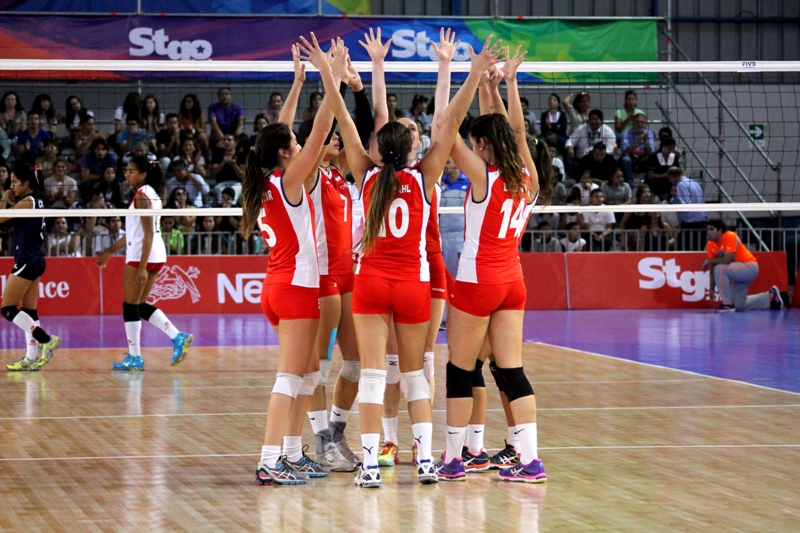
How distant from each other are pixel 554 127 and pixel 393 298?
1184 cm

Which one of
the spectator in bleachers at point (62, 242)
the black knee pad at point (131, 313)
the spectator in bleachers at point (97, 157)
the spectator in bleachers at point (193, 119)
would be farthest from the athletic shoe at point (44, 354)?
the spectator in bleachers at point (193, 119)

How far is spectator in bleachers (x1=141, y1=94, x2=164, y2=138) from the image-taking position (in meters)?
16.5

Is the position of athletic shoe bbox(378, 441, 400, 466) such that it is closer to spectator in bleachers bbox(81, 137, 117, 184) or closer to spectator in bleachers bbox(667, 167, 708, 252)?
spectator in bleachers bbox(667, 167, 708, 252)

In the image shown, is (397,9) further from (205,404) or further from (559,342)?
(205,404)

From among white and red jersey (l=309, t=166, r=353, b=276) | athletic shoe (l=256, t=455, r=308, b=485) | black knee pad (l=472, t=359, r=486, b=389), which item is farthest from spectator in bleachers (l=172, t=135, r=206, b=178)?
athletic shoe (l=256, t=455, r=308, b=485)

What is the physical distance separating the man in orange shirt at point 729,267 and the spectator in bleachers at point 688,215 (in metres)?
0.48

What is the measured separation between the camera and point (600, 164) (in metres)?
16.5

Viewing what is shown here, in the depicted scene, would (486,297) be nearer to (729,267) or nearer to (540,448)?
(540,448)

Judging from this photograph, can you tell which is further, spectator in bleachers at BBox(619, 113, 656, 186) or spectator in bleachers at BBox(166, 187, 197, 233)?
spectator in bleachers at BBox(619, 113, 656, 186)

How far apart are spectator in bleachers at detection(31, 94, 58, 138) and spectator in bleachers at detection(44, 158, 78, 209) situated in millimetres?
1073

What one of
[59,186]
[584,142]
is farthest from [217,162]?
[584,142]

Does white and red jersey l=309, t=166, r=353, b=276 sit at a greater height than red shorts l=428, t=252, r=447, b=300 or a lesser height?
greater

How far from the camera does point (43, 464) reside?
5.79m

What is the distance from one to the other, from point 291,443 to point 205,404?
2.48 metres
